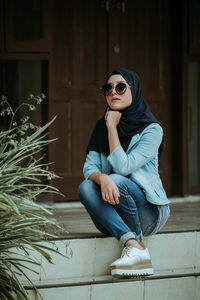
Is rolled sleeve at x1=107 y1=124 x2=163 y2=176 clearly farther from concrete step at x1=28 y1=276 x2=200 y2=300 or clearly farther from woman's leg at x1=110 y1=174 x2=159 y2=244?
concrete step at x1=28 y1=276 x2=200 y2=300

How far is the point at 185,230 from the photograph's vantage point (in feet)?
12.8

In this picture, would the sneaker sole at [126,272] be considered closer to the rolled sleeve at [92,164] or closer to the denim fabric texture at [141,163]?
the denim fabric texture at [141,163]

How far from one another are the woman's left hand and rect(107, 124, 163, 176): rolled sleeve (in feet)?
0.53

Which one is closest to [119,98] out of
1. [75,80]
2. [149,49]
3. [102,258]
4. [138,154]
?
[138,154]

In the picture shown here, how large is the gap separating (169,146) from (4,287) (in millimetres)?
2745

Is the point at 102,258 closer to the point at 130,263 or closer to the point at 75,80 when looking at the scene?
the point at 130,263

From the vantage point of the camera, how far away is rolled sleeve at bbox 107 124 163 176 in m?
3.49

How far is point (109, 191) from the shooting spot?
343 centimetres

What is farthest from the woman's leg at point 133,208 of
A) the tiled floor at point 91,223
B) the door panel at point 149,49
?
the door panel at point 149,49

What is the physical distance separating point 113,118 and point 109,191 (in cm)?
44

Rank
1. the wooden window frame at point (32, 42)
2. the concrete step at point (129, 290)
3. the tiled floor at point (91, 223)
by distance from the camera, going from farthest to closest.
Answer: the wooden window frame at point (32, 42), the tiled floor at point (91, 223), the concrete step at point (129, 290)

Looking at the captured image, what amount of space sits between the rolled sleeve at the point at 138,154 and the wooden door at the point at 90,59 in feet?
5.57

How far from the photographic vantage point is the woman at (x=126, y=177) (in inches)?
137

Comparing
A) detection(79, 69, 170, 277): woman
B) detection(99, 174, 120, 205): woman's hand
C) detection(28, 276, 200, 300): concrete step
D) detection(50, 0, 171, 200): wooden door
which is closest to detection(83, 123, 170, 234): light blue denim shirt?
detection(79, 69, 170, 277): woman
